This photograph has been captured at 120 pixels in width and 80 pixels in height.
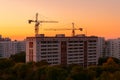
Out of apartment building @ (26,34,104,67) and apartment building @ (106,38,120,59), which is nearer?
apartment building @ (26,34,104,67)

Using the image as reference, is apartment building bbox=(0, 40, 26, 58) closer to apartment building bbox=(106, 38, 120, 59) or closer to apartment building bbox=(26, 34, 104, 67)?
apartment building bbox=(106, 38, 120, 59)

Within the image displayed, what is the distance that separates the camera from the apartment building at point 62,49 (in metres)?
21.9

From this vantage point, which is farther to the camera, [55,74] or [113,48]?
[113,48]

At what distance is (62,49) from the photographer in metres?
22.7

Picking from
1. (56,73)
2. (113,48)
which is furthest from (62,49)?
(113,48)

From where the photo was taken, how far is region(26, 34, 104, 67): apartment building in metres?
21.9

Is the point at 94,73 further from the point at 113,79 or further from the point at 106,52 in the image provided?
the point at 106,52

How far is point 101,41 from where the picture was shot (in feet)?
106

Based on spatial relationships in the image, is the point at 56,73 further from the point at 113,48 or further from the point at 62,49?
the point at 113,48

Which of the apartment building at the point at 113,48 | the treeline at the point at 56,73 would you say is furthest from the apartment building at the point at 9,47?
the treeline at the point at 56,73

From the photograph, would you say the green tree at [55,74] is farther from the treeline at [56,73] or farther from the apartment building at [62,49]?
the apartment building at [62,49]

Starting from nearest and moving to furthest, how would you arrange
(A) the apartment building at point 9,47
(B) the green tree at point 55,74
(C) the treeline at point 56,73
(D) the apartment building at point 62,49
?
(C) the treeline at point 56,73 < (B) the green tree at point 55,74 < (D) the apartment building at point 62,49 < (A) the apartment building at point 9,47

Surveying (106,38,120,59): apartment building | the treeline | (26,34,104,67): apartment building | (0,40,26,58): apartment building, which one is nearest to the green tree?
the treeline

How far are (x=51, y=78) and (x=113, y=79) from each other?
3.14m
